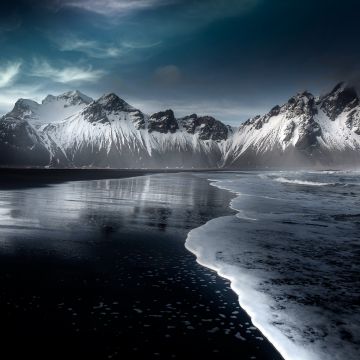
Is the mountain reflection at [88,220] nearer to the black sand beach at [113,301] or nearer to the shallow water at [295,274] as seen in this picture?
the black sand beach at [113,301]

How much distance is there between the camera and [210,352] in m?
7.89

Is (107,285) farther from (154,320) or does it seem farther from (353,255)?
(353,255)

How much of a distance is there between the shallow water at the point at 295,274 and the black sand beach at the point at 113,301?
25.9 inches

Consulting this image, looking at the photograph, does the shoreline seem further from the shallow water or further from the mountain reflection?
the mountain reflection

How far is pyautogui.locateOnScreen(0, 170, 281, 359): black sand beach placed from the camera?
26.2 ft

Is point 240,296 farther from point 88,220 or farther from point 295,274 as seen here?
point 88,220

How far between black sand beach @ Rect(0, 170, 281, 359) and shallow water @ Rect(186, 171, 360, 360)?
0.66m

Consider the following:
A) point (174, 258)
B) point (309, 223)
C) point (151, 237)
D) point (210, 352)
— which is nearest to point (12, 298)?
point (210, 352)

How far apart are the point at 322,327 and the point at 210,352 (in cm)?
296

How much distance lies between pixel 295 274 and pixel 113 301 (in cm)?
625

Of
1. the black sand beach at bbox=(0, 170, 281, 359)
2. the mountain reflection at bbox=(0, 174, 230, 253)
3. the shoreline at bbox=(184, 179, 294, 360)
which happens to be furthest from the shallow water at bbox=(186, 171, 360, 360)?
the mountain reflection at bbox=(0, 174, 230, 253)

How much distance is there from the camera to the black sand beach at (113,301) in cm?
800

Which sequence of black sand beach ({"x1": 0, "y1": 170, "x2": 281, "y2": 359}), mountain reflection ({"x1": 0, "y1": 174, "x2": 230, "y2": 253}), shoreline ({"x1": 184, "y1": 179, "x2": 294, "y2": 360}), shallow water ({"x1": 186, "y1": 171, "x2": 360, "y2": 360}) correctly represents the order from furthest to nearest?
mountain reflection ({"x1": 0, "y1": 174, "x2": 230, "y2": 253}) → shallow water ({"x1": 186, "y1": 171, "x2": 360, "y2": 360}) → shoreline ({"x1": 184, "y1": 179, "x2": 294, "y2": 360}) → black sand beach ({"x1": 0, "y1": 170, "x2": 281, "y2": 359})

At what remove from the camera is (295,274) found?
13.3 m
